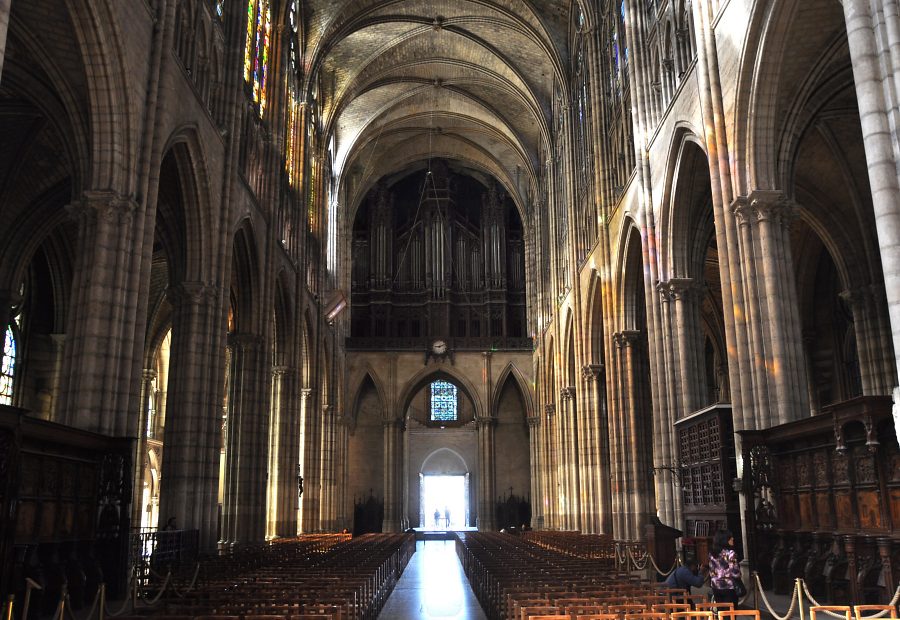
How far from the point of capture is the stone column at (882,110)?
8594 mm

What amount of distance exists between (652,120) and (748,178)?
624 centimetres

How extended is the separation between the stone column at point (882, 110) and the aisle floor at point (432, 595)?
748 centimetres

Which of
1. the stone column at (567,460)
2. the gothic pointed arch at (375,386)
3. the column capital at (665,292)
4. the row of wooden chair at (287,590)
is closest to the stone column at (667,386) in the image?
the column capital at (665,292)

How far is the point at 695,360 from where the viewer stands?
60.2 ft

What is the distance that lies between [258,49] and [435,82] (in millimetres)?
16032

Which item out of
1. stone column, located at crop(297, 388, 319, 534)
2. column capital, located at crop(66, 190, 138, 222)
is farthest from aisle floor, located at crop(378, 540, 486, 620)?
stone column, located at crop(297, 388, 319, 534)

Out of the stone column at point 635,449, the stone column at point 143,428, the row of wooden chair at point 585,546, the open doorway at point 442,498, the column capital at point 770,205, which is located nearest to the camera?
the column capital at point 770,205

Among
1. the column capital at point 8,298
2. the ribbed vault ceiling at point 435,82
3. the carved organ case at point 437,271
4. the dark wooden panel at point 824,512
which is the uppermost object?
the ribbed vault ceiling at point 435,82

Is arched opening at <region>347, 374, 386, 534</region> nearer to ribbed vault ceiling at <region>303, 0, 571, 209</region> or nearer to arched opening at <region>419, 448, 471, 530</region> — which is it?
arched opening at <region>419, 448, 471, 530</region>

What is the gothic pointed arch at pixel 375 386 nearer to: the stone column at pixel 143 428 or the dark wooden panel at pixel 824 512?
the stone column at pixel 143 428

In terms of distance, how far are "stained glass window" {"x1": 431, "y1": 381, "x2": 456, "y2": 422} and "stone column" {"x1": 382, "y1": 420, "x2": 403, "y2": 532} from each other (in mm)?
4905

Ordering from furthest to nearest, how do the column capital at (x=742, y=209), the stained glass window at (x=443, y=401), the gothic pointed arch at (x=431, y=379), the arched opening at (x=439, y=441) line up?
the stained glass window at (x=443, y=401) < the arched opening at (x=439, y=441) < the gothic pointed arch at (x=431, y=379) < the column capital at (x=742, y=209)

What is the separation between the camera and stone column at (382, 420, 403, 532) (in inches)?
1713

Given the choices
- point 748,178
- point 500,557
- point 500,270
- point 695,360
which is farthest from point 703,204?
point 500,270
